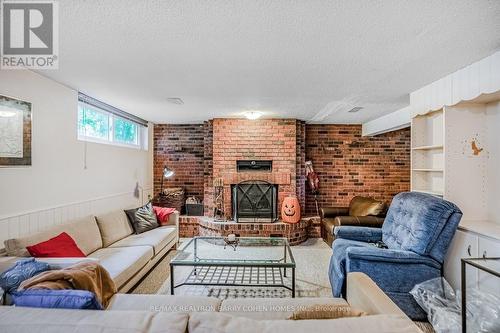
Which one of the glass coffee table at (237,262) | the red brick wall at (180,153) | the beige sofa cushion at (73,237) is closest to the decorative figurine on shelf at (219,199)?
the red brick wall at (180,153)

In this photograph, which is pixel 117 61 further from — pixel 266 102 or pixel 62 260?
pixel 266 102

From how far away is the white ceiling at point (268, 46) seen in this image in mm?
1526

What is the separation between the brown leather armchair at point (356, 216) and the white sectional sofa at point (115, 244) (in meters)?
2.48

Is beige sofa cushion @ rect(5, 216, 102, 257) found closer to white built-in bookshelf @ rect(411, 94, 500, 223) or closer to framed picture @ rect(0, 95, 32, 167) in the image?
framed picture @ rect(0, 95, 32, 167)

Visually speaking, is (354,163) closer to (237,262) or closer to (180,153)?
(180,153)

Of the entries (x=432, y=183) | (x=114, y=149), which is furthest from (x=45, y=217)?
(x=432, y=183)

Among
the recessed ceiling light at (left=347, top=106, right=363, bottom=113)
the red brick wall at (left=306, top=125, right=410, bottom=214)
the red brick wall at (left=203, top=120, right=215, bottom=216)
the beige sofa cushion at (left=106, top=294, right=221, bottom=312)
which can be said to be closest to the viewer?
the beige sofa cushion at (left=106, top=294, right=221, bottom=312)

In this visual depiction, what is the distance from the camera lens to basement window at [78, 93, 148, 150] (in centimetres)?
344

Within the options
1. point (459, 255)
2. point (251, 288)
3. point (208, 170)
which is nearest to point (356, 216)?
point (459, 255)

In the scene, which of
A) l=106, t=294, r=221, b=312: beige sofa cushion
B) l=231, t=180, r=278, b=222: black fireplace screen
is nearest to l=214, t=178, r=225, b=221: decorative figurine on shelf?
l=231, t=180, r=278, b=222: black fireplace screen

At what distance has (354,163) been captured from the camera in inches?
217

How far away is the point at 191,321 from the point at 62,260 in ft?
5.51

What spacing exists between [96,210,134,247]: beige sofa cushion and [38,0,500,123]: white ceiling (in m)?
1.51

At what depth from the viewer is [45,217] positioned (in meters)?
2.71
